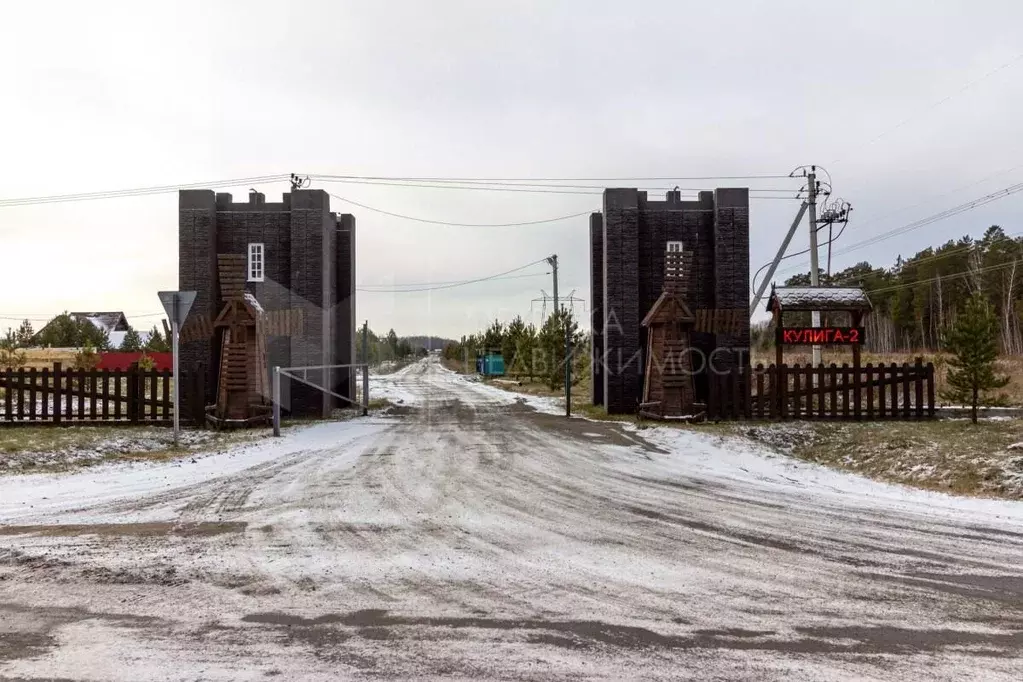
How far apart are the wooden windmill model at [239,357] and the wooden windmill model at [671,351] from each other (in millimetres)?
10954

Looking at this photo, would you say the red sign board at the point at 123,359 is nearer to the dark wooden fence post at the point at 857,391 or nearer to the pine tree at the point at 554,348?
the pine tree at the point at 554,348

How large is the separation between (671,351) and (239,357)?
1204cm

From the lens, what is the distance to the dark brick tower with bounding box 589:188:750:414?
67.8 ft

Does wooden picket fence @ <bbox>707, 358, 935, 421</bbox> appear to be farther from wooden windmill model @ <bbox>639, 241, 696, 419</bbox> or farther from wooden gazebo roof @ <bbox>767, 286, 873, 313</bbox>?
wooden gazebo roof @ <bbox>767, 286, 873, 313</bbox>

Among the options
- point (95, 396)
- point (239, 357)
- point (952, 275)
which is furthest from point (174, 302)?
point (952, 275)

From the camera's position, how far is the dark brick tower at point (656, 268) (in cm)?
2066

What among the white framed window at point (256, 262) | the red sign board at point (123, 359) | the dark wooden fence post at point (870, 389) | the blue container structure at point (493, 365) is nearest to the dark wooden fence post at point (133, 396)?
the white framed window at point (256, 262)

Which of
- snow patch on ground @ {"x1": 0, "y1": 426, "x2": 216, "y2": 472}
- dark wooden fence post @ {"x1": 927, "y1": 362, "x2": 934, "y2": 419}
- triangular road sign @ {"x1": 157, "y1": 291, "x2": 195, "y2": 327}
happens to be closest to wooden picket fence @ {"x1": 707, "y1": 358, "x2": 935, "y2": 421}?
dark wooden fence post @ {"x1": 927, "y1": 362, "x2": 934, "y2": 419}

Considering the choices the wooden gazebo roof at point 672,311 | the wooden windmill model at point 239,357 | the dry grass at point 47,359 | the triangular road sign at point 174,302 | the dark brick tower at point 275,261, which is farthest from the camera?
the dry grass at point 47,359

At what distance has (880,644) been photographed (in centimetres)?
389

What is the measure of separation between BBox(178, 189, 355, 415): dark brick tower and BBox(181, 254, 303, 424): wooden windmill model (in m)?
2.98

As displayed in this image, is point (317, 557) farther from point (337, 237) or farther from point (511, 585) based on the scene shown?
point (337, 237)

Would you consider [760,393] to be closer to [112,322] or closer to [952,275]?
[952,275]

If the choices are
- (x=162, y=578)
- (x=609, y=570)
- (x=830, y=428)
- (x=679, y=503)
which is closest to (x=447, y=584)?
(x=609, y=570)
